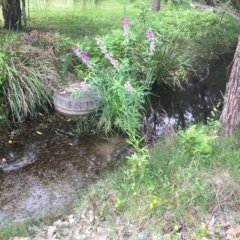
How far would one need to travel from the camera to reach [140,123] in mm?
4242

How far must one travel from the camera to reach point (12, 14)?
5902 mm

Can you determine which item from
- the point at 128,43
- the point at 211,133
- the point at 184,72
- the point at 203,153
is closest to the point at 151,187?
the point at 203,153

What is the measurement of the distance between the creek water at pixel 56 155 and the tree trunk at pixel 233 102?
1.02m

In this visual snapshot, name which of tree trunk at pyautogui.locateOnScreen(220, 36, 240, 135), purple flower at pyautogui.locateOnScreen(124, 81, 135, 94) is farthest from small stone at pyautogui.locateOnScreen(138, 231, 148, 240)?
purple flower at pyautogui.locateOnScreen(124, 81, 135, 94)

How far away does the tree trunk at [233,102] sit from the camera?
313 cm

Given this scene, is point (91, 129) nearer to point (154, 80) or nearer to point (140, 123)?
point (140, 123)

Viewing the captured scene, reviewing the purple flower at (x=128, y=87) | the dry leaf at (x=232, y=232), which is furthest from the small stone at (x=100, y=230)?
the purple flower at (x=128, y=87)

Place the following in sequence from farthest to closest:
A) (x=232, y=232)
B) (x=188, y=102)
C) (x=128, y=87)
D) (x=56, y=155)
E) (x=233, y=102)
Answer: (x=188, y=102) → (x=56, y=155) → (x=128, y=87) → (x=233, y=102) → (x=232, y=232)

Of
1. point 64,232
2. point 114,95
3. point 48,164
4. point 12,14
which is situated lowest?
point 48,164

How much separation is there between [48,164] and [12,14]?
10.8ft

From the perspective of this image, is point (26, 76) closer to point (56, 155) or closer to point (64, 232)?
point (56, 155)

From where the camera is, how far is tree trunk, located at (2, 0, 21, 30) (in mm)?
5676

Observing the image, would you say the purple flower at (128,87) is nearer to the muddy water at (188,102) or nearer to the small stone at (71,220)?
the muddy water at (188,102)

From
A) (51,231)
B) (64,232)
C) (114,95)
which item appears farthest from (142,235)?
(114,95)
